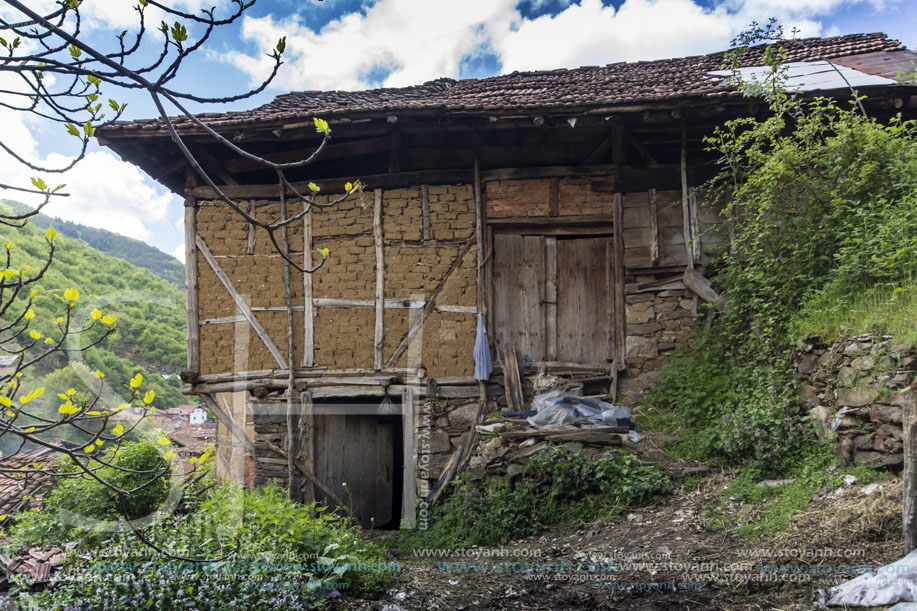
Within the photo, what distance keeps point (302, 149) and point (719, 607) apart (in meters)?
7.12

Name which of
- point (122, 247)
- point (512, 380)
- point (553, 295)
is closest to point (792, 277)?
point (553, 295)

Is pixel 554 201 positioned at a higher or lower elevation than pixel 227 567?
higher

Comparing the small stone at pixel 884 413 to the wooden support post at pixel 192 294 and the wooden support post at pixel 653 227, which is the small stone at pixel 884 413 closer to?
the wooden support post at pixel 653 227

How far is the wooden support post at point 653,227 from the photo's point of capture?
730cm

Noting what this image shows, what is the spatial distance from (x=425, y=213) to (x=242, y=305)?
9.01 feet

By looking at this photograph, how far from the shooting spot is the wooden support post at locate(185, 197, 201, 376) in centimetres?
803

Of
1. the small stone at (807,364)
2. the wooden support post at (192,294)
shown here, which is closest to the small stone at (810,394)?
the small stone at (807,364)

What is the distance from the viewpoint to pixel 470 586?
4219mm

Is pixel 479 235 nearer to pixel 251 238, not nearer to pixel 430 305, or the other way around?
pixel 430 305

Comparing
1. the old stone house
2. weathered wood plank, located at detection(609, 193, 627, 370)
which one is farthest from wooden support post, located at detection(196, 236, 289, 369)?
weathered wood plank, located at detection(609, 193, 627, 370)

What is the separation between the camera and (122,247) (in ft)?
131

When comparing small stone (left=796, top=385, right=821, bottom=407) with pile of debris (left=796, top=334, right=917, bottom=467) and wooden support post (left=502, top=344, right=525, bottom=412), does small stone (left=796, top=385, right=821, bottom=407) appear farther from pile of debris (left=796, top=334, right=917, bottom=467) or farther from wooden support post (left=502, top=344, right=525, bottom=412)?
wooden support post (left=502, top=344, right=525, bottom=412)

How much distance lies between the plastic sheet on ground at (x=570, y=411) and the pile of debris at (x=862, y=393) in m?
1.99

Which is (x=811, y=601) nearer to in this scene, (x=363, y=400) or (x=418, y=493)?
(x=418, y=493)
